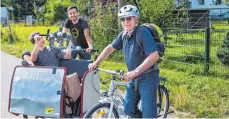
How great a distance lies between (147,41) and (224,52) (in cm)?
625

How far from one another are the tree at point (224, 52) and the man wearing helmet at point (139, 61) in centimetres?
567

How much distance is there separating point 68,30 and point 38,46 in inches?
72.6

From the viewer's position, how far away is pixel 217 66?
975 cm

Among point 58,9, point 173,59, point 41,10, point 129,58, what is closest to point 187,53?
point 173,59

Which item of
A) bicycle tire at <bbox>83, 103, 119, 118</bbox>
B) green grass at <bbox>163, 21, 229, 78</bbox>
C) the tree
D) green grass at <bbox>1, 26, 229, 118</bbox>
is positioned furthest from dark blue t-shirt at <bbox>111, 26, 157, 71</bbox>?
the tree

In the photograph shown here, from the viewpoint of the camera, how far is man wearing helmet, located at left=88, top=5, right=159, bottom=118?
171 inches

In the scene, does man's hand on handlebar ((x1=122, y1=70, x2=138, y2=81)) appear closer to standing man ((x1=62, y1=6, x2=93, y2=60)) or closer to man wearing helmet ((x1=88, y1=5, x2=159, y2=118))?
man wearing helmet ((x1=88, y1=5, x2=159, y2=118))

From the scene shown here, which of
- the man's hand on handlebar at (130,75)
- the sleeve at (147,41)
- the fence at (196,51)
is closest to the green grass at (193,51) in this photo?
the fence at (196,51)

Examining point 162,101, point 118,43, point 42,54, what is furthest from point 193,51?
point 118,43

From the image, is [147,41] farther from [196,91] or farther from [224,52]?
[224,52]

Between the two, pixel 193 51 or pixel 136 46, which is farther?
pixel 193 51

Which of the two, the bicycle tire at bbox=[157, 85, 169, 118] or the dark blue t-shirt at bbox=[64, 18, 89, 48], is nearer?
the bicycle tire at bbox=[157, 85, 169, 118]

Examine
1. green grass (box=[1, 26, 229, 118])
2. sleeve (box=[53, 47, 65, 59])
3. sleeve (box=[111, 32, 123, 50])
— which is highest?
sleeve (box=[111, 32, 123, 50])

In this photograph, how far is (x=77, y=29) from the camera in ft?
24.9
